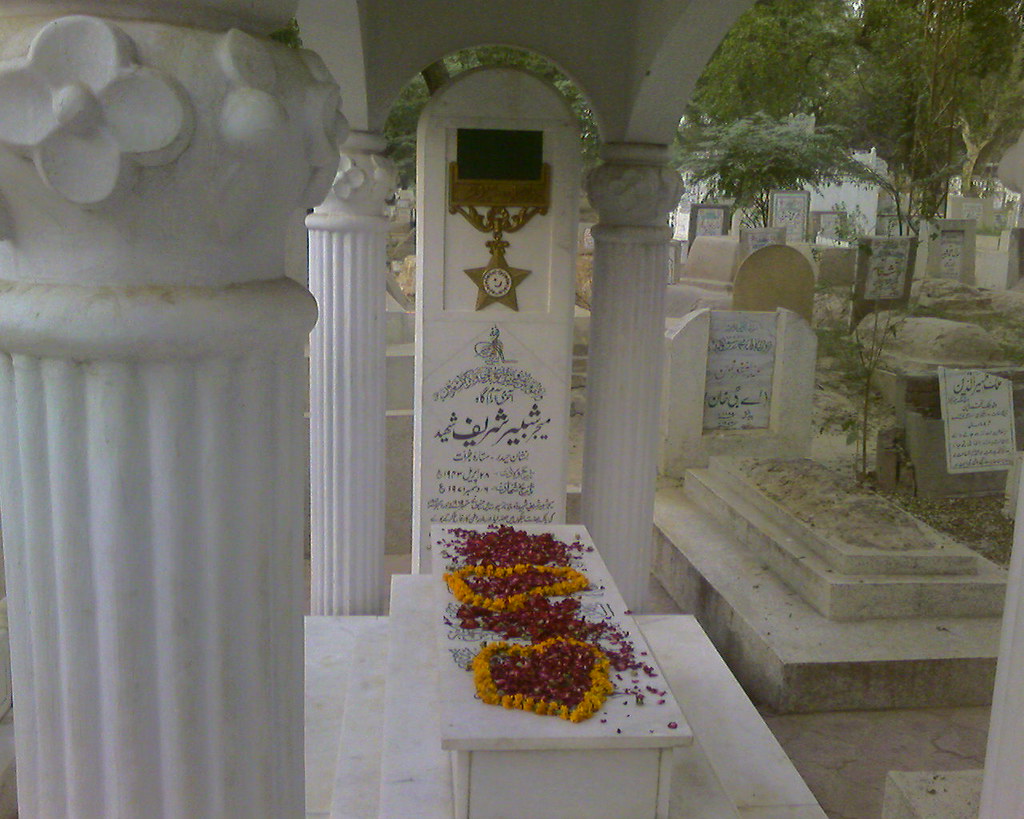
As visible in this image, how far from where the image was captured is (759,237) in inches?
563

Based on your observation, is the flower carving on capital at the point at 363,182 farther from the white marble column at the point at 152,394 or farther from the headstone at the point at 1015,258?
the headstone at the point at 1015,258

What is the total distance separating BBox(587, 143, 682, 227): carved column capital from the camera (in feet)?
14.9

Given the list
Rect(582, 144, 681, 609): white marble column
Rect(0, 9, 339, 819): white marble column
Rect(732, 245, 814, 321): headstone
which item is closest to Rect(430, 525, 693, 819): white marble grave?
Rect(0, 9, 339, 819): white marble column

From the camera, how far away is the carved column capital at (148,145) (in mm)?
1013

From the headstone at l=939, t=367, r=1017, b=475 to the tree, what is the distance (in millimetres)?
7046

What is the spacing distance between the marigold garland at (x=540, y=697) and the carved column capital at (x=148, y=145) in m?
2.12

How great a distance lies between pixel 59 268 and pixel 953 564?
534cm

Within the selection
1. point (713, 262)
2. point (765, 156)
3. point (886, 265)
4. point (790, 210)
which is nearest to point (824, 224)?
point (713, 262)

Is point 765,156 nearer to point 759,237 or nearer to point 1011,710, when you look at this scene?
point 759,237

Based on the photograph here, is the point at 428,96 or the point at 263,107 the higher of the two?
the point at 428,96

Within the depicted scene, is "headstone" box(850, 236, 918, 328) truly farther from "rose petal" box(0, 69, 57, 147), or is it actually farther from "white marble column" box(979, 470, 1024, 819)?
"rose petal" box(0, 69, 57, 147)

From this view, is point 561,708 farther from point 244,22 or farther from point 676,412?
point 676,412

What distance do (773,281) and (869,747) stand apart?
6439 mm

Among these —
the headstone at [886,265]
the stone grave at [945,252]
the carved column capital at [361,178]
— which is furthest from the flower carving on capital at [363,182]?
the stone grave at [945,252]
